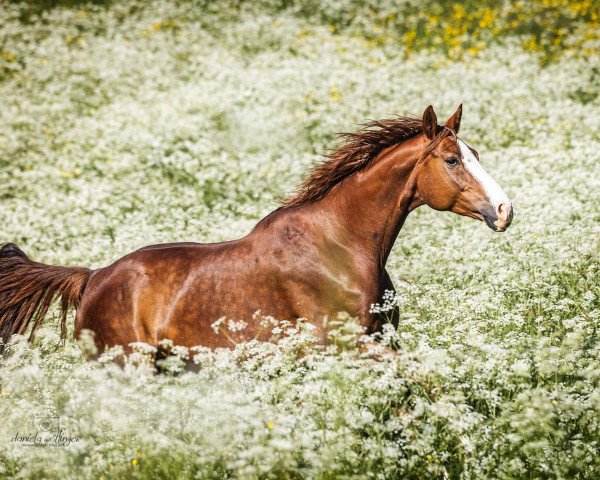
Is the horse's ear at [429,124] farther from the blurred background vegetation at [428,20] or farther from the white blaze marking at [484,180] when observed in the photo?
the blurred background vegetation at [428,20]

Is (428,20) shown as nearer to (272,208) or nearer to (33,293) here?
(272,208)

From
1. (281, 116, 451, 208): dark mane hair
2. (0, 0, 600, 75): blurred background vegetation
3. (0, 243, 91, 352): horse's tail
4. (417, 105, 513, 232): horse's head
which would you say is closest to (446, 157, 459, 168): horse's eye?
(417, 105, 513, 232): horse's head

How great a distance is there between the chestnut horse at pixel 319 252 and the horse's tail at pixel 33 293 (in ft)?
1.32

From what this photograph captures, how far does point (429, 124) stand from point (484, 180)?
55 centimetres

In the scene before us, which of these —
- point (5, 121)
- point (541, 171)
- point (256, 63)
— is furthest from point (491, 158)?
point (5, 121)

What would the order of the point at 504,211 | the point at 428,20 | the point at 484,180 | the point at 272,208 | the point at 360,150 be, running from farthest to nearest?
the point at 428,20 → the point at 272,208 → the point at 360,150 → the point at 484,180 → the point at 504,211

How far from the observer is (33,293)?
20.4ft

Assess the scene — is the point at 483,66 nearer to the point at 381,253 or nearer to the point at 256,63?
the point at 256,63

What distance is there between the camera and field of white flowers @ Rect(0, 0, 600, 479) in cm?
421

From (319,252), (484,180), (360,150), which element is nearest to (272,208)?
(360,150)

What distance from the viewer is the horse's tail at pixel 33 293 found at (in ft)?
20.1

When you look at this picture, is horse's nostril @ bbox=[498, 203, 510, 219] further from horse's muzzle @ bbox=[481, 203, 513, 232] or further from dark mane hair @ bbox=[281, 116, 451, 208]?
dark mane hair @ bbox=[281, 116, 451, 208]

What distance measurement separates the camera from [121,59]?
17.5 m

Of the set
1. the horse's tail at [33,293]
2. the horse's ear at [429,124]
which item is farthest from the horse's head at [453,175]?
the horse's tail at [33,293]
